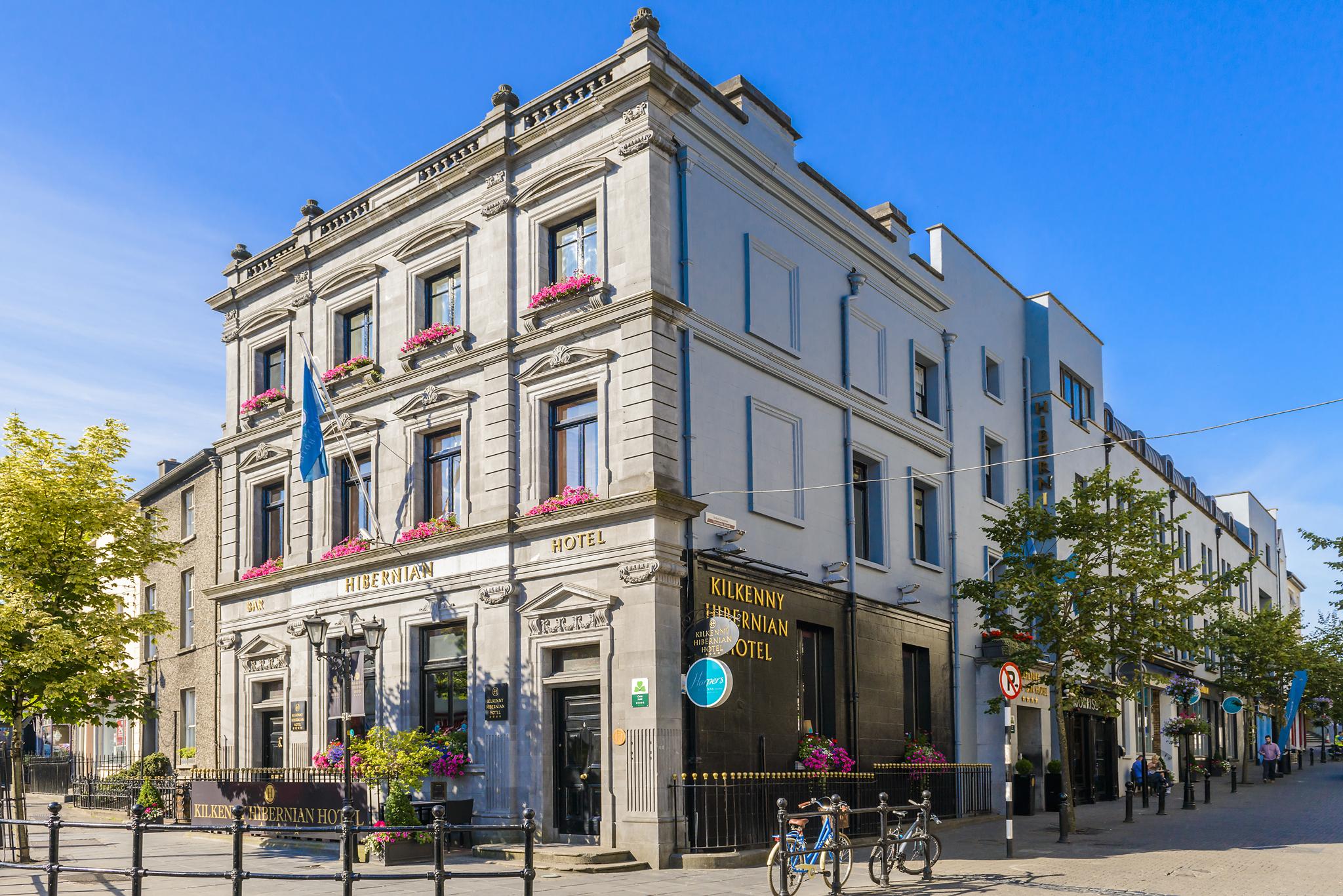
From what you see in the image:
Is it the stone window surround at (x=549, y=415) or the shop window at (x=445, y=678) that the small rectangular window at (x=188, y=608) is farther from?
the stone window surround at (x=549, y=415)

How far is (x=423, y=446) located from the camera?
23797 millimetres

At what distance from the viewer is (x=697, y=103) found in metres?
20.9

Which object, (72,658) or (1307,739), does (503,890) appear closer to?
(72,658)

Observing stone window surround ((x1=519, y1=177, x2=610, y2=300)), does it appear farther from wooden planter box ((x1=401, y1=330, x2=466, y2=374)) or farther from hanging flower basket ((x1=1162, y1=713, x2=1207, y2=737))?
hanging flower basket ((x1=1162, y1=713, x2=1207, y2=737))

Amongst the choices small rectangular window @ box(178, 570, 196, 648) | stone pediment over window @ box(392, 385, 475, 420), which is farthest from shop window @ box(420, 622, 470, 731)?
small rectangular window @ box(178, 570, 196, 648)

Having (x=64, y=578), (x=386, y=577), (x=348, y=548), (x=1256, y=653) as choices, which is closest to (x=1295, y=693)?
(x=1256, y=653)

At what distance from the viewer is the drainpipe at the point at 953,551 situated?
27.2 m

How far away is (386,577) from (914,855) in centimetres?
1167

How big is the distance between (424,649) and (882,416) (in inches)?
420

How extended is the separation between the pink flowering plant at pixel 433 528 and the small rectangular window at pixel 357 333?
461 centimetres

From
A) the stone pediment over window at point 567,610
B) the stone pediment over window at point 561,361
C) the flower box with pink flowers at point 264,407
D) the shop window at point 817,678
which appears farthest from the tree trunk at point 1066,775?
the flower box with pink flowers at point 264,407

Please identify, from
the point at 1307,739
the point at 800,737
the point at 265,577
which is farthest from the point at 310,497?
the point at 1307,739

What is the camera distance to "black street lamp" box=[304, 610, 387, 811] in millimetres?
19281

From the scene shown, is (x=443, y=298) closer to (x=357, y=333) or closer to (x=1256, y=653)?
(x=357, y=333)
